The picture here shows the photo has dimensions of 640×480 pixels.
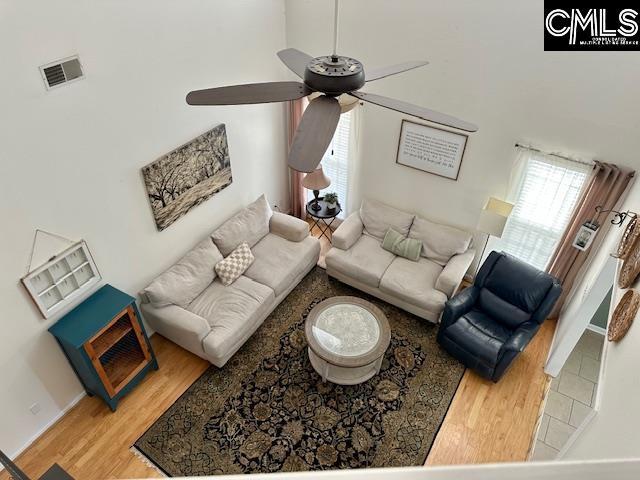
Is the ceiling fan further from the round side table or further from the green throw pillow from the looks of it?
the round side table

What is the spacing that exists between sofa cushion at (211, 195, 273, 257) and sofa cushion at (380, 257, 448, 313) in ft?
5.51

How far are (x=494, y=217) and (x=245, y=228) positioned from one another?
288 cm

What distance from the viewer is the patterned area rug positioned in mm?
3941

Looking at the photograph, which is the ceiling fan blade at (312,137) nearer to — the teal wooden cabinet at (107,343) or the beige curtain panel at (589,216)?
the teal wooden cabinet at (107,343)

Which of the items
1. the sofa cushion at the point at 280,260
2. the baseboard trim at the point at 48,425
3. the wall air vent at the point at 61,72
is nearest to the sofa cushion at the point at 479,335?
the sofa cushion at the point at 280,260

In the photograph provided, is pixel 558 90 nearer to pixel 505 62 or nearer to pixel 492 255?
pixel 505 62

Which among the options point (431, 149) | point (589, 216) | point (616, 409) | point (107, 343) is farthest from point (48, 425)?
point (589, 216)

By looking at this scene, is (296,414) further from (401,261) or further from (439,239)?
(439,239)

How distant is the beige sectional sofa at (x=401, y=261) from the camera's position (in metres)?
5.02

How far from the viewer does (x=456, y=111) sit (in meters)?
4.74

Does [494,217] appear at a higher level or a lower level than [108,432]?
higher

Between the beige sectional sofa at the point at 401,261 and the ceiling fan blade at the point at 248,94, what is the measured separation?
3299 mm

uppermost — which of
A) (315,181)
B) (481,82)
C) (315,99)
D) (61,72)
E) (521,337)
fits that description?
(315,99)

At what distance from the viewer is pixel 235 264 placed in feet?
16.8
